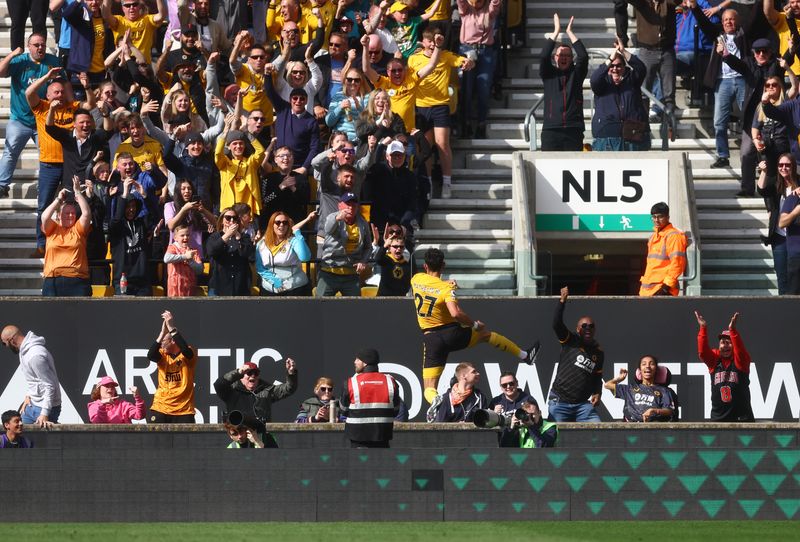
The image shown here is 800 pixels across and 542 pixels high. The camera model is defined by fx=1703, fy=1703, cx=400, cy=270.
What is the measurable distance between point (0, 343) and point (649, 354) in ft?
23.1

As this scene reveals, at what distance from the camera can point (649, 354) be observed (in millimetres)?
18453

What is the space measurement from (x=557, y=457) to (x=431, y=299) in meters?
3.46

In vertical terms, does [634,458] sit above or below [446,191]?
below

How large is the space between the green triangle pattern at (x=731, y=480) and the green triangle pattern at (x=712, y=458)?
0.11 metres

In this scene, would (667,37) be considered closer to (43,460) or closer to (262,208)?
(262,208)

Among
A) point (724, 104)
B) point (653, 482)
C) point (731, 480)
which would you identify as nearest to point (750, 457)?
point (731, 480)

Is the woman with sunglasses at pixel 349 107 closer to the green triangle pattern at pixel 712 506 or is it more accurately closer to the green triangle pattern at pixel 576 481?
the green triangle pattern at pixel 576 481

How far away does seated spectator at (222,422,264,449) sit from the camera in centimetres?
1458

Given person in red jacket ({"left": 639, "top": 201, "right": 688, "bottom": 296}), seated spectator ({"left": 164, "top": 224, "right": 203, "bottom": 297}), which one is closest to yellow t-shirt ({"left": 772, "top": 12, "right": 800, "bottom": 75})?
person in red jacket ({"left": 639, "top": 201, "right": 688, "bottom": 296})

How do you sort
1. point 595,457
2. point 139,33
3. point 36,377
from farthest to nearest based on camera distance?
1. point 139,33
2. point 36,377
3. point 595,457

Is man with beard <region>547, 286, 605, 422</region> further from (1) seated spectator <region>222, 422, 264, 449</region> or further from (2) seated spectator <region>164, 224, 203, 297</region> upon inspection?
(2) seated spectator <region>164, 224, 203, 297</region>

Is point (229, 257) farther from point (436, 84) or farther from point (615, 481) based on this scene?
point (615, 481)

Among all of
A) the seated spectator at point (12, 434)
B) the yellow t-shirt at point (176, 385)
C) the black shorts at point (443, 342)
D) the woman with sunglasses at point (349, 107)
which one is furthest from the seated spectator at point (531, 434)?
the woman with sunglasses at point (349, 107)

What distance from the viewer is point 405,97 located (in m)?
21.1
